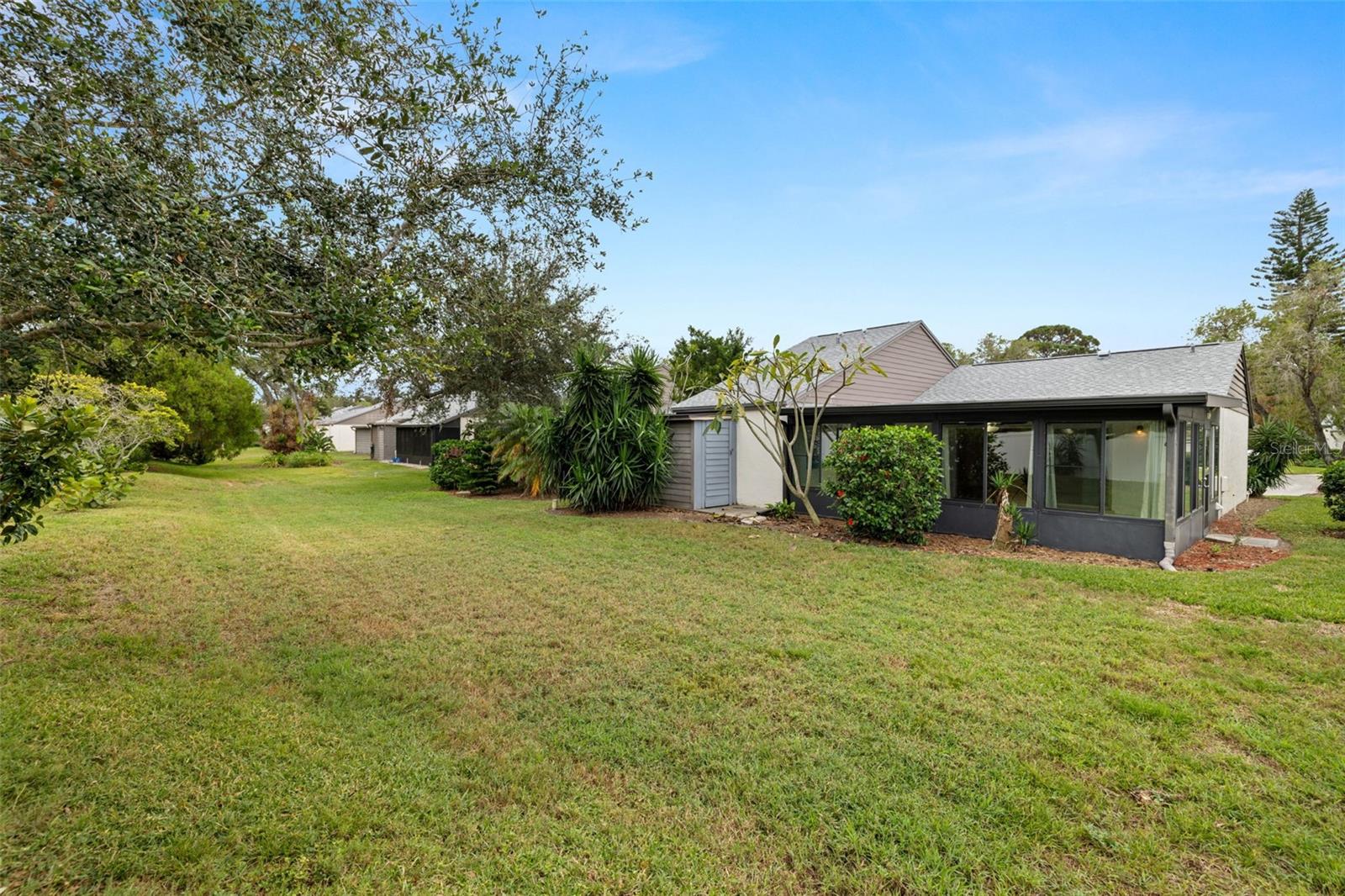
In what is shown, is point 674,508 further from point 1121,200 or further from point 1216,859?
point 1121,200

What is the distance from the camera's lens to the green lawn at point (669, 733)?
2.09 m

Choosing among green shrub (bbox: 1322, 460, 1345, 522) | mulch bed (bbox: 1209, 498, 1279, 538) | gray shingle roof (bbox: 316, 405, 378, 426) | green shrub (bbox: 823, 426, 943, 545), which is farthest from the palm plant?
gray shingle roof (bbox: 316, 405, 378, 426)

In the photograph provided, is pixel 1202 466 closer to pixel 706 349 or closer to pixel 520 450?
pixel 520 450

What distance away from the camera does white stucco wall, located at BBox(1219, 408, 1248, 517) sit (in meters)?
10.5

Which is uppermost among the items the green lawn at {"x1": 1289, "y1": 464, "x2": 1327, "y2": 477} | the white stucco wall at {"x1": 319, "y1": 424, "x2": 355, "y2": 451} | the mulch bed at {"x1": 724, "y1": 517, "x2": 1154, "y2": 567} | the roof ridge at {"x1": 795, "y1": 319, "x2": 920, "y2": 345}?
the roof ridge at {"x1": 795, "y1": 319, "x2": 920, "y2": 345}

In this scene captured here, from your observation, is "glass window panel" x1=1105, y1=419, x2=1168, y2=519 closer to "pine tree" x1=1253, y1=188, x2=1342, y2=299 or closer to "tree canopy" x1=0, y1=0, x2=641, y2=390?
"tree canopy" x1=0, y1=0, x2=641, y2=390

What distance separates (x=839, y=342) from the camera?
12930 millimetres

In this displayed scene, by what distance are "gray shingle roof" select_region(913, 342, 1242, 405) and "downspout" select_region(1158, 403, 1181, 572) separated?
344 mm

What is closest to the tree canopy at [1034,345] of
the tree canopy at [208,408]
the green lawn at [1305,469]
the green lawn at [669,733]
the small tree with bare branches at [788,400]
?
the green lawn at [1305,469]

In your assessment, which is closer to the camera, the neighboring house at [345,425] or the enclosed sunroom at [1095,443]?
the enclosed sunroom at [1095,443]

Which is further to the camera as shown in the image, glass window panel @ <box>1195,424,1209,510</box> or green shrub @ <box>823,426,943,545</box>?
glass window panel @ <box>1195,424,1209,510</box>

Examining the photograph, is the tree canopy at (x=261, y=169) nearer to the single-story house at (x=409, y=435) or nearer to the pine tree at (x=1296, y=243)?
the single-story house at (x=409, y=435)

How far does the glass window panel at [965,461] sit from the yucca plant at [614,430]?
203 inches

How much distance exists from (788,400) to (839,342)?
2813mm
